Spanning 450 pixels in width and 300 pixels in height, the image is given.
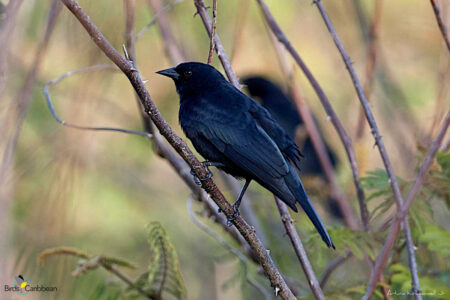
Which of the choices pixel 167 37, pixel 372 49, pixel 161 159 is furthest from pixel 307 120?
pixel 161 159

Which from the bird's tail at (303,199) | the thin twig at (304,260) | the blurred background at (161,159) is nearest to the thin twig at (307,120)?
the blurred background at (161,159)

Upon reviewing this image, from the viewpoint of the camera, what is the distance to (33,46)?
551 centimetres

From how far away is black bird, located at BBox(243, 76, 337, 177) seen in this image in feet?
25.1

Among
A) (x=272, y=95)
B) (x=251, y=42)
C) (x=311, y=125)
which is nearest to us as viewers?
(x=311, y=125)

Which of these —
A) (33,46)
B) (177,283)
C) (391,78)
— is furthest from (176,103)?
(177,283)

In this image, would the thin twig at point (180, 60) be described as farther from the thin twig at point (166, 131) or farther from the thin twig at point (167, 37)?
the thin twig at point (166, 131)

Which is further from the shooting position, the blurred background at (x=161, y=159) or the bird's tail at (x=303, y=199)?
the blurred background at (x=161, y=159)

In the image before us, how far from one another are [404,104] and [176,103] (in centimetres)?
222

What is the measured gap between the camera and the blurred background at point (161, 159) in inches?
131

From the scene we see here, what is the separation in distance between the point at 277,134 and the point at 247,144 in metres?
0.25

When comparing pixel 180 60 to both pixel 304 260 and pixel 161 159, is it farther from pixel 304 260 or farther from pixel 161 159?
pixel 304 260

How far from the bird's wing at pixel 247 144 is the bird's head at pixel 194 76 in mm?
396

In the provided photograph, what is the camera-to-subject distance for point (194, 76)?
3.80 meters

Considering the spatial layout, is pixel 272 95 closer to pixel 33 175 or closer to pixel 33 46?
pixel 33 46
